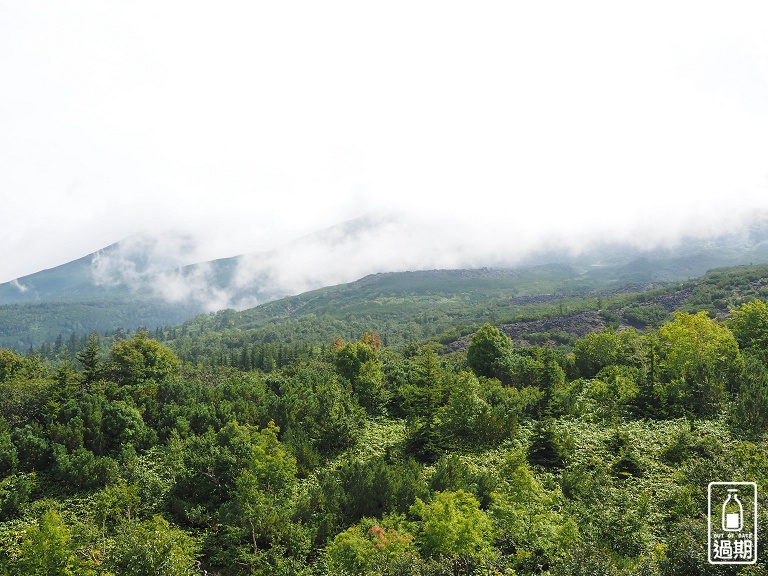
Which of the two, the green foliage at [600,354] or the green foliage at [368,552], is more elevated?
the green foliage at [368,552]

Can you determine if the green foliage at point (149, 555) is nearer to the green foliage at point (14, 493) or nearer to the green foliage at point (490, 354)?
the green foliage at point (14, 493)

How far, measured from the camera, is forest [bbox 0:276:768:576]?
53.2ft

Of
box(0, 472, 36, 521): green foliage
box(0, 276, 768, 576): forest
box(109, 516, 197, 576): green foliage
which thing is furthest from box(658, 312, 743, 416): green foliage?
box(0, 472, 36, 521): green foliage

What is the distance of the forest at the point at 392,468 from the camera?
16.2 metres

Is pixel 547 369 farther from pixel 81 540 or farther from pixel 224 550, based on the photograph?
pixel 81 540

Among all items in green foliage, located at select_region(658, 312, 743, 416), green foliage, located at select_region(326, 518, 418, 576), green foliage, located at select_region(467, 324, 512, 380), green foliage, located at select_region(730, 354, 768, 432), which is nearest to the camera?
green foliage, located at select_region(326, 518, 418, 576)

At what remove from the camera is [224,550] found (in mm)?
20094

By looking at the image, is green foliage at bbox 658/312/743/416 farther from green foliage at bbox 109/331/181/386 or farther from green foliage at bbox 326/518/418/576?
green foliage at bbox 109/331/181/386

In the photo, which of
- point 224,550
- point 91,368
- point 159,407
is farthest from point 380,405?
point 91,368

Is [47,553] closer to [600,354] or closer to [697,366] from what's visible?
[697,366]

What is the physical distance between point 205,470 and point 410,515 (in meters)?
12.1

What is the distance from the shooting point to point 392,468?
27.1 metres

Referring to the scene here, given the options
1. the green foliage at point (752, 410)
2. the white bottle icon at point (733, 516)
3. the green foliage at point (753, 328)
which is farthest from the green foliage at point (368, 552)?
the green foliage at point (753, 328)

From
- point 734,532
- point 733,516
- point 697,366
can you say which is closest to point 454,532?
point 734,532
